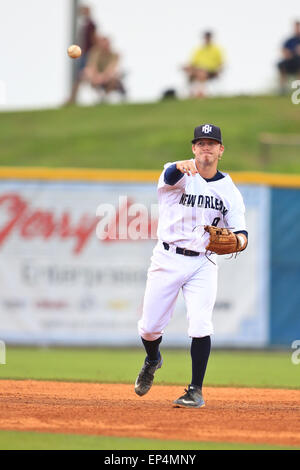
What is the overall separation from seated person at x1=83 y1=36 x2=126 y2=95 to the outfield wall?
666 cm

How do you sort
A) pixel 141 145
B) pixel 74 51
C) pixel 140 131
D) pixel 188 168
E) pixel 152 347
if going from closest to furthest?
pixel 188 168
pixel 152 347
pixel 74 51
pixel 141 145
pixel 140 131

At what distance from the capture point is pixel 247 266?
11.5m

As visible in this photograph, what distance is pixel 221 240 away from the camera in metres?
5.94

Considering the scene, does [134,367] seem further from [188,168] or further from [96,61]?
[96,61]

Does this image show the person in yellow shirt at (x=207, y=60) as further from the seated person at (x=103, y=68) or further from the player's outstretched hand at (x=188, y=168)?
the player's outstretched hand at (x=188, y=168)

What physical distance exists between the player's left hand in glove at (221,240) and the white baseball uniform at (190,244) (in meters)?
0.09

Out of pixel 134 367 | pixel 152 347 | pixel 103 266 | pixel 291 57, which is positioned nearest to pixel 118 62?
pixel 291 57

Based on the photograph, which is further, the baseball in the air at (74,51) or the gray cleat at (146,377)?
the baseball in the air at (74,51)

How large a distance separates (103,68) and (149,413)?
1308cm

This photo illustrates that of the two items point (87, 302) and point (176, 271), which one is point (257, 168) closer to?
point (87, 302)

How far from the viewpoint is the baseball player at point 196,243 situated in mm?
5996

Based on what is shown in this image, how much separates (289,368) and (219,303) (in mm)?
1852

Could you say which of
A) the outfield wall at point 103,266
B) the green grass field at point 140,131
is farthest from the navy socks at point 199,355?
the green grass field at point 140,131
